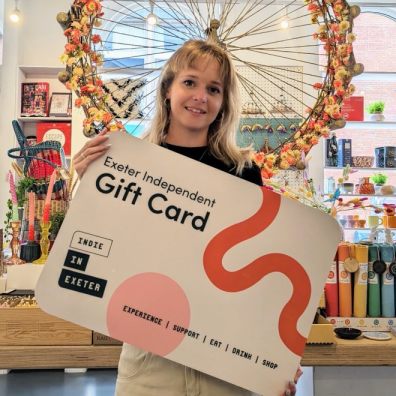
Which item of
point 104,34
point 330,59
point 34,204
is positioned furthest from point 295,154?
point 104,34

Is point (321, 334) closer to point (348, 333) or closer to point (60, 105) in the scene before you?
point (348, 333)

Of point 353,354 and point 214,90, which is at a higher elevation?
point 214,90

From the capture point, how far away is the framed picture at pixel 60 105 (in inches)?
169

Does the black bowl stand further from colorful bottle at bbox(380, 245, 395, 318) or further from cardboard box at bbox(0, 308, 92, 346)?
cardboard box at bbox(0, 308, 92, 346)

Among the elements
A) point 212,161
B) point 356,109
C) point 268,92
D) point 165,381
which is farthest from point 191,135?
point 356,109

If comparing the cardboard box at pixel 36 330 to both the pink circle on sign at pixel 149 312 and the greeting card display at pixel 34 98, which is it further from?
the greeting card display at pixel 34 98

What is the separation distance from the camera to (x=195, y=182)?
3.37 feet

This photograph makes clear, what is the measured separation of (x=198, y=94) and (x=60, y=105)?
3562 millimetres

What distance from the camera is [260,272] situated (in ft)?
3.27

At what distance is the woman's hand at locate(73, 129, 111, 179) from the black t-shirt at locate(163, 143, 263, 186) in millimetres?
199

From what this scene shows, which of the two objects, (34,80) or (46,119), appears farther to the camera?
(34,80)

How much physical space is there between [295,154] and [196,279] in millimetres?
1019

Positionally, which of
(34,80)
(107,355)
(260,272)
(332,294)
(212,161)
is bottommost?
(107,355)

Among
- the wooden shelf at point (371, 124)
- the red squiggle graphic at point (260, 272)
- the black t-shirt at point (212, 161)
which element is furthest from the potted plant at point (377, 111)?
the red squiggle graphic at point (260, 272)
